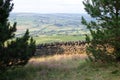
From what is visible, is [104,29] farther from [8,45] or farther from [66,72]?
[8,45]

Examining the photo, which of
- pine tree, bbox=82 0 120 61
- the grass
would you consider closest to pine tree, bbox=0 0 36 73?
the grass

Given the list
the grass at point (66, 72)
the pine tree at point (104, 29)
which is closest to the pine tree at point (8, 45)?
the grass at point (66, 72)

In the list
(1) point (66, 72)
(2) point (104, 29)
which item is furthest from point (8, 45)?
(2) point (104, 29)

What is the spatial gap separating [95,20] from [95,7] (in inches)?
42.5

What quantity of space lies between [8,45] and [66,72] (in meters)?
4.24

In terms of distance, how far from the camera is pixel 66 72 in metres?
20.2

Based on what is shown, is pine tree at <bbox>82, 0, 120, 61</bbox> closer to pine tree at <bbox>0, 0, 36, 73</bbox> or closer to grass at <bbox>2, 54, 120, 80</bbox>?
grass at <bbox>2, 54, 120, 80</bbox>

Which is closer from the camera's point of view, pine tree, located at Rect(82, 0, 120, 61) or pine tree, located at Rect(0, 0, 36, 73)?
pine tree, located at Rect(0, 0, 36, 73)

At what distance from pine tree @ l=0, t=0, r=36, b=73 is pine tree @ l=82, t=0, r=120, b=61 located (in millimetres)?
4454

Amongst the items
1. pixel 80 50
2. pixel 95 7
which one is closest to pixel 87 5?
pixel 95 7

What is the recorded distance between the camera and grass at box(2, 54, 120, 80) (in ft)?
61.9

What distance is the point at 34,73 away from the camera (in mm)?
20141

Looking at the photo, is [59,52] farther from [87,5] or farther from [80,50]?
[87,5]

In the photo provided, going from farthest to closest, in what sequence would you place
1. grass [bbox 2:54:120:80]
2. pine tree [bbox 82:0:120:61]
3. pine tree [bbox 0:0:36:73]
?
pine tree [bbox 82:0:120:61] → grass [bbox 2:54:120:80] → pine tree [bbox 0:0:36:73]
